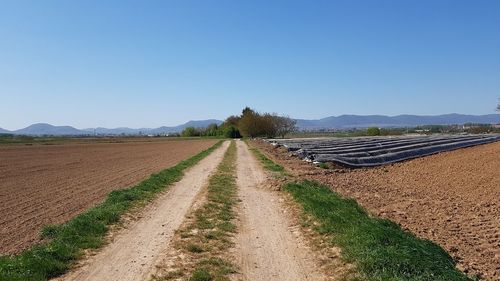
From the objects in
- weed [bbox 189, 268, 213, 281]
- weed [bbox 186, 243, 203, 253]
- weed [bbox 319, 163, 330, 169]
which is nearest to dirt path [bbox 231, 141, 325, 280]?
weed [bbox 189, 268, 213, 281]

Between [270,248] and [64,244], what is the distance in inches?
165

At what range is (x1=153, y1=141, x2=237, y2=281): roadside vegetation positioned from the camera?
723cm

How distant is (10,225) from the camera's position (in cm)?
1212

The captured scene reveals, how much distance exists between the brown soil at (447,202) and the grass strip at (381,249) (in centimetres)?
68

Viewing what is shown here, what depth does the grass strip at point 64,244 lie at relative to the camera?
7.33 meters

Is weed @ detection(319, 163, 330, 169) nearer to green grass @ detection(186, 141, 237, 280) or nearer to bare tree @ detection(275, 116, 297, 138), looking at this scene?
green grass @ detection(186, 141, 237, 280)

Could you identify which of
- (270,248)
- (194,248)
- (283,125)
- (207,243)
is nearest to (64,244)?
(194,248)

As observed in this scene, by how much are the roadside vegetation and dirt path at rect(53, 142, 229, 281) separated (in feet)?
1.20

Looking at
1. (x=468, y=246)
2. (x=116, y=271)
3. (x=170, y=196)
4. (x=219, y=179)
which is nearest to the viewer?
(x=116, y=271)

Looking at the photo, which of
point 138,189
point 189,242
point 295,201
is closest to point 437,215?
point 295,201

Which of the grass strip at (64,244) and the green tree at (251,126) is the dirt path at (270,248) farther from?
the green tree at (251,126)

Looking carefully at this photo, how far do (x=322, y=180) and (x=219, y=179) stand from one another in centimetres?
504

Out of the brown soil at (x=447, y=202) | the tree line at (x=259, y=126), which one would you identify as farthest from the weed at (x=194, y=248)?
the tree line at (x=259, y=126)

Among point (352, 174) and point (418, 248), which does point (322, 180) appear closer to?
point (352, 174)
